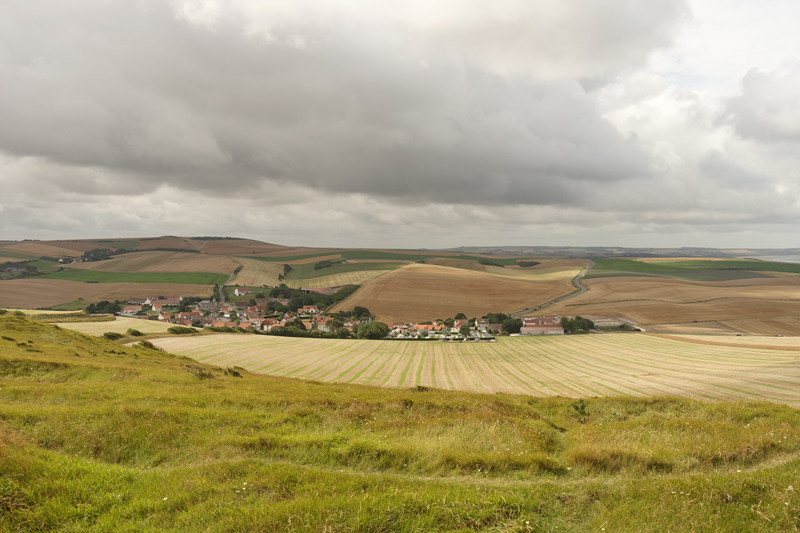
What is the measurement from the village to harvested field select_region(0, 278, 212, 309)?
7.28 metres

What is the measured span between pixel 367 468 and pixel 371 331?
73.2 m

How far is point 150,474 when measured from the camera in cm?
730

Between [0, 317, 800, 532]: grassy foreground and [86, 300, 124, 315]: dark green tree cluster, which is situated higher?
[0, 317, 800, 532]: grassy foreground

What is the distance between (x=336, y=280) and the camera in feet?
509

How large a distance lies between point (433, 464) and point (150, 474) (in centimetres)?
578

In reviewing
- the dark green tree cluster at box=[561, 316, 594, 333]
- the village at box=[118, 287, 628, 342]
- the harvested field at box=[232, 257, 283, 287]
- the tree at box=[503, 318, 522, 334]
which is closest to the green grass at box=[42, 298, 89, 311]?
the village at box=[118, 287, 628, 342]

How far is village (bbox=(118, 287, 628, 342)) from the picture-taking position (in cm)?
8194

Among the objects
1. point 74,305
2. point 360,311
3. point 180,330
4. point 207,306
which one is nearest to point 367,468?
point 180,330

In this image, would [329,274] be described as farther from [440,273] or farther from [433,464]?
[433,464]

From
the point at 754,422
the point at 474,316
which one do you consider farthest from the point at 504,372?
the point at 474,316

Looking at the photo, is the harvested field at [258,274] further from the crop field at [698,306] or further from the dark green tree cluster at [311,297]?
the crop field at [698,306]

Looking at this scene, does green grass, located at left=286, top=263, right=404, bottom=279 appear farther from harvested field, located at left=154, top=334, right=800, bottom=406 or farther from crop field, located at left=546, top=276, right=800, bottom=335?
harvested field, located at left=154, top=334, right=800, bottom=406

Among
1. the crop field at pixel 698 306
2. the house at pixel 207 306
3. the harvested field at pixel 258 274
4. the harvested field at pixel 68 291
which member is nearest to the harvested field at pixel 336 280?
the harvested field at pixel 258 274

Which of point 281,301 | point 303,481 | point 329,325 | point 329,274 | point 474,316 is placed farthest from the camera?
point 329,274
